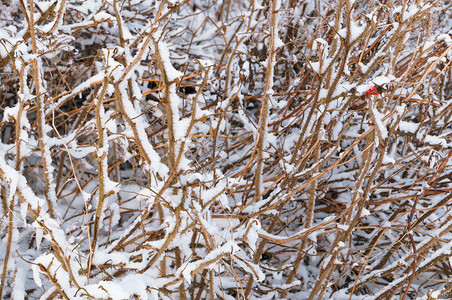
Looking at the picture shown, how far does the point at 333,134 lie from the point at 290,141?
376mm

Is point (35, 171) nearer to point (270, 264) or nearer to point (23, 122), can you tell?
point (23, 122)

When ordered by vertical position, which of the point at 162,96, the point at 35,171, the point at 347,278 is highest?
the point at 162,96

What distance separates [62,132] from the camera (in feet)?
8.54

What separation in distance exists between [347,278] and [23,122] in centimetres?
189

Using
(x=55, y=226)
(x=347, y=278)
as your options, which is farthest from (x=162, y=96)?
(x=347, y=278)

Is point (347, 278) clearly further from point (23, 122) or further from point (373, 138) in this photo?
point (23, 122)

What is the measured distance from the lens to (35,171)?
239cm

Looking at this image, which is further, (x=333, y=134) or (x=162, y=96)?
(x=333, y=134)

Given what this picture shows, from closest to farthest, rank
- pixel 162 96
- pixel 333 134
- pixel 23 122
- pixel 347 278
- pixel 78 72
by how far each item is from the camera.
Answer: pixel 162 96, pixel 23 122, pixel 333 134, pixel 347 278, pixel 78 72

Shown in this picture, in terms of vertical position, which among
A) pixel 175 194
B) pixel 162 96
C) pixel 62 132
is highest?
pixel 162 96

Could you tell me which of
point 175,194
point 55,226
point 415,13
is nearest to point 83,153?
point 55,226

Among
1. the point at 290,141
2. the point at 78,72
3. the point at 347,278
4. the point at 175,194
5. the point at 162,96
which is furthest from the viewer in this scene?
the point at 78,72

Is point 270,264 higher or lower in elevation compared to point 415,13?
lower

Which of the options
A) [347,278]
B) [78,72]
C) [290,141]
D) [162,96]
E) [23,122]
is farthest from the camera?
[78,72]
